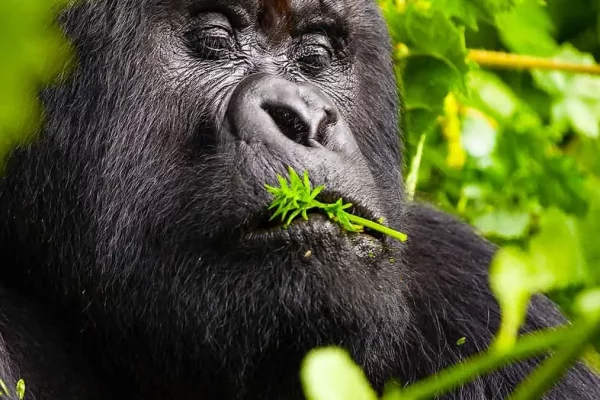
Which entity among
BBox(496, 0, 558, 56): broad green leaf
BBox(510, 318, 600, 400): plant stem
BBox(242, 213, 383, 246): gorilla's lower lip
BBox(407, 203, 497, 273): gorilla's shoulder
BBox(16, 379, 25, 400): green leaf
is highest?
BBox(510, 318, 600, 400): plant stem

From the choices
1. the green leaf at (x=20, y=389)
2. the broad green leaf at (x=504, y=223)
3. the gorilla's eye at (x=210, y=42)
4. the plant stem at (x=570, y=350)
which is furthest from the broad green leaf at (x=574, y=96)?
the plant stem at (x=570, y=350)

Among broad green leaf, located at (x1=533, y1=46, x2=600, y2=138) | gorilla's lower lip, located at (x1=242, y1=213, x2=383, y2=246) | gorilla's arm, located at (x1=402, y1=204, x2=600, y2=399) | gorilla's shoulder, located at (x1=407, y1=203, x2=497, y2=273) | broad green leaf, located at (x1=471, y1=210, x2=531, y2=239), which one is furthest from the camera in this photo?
broad green leaf, located at (x1=533, y1=46, x2=600, y2=138)

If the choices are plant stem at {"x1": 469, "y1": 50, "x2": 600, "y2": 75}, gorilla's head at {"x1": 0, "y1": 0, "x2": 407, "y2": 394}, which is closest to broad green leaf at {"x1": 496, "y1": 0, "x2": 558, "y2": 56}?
plant stem at {"x1": 469, "y1": 50, "x2": 600, "y2": 75}

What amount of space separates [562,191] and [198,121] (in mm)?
1618

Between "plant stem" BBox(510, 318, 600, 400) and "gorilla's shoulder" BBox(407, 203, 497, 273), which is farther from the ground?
"plant stem" BBox(510, 318, 600, 400)

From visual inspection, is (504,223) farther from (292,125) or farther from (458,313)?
(292,125)

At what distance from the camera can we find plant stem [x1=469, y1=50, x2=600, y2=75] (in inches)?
131

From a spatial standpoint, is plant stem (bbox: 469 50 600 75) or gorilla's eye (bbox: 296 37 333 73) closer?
gorilla's eye (bbox: 296 37 333 73)

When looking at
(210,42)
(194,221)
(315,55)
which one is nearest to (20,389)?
(194,221)

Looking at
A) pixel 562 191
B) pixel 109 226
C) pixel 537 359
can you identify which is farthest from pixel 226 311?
pixel 562 191

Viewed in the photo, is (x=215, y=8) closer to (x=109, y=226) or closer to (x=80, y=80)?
(x=80, y=80)

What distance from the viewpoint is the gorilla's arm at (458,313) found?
7.55 feet

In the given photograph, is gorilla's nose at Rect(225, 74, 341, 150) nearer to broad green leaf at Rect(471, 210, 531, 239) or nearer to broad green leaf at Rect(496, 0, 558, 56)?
broad green leaf at Rect(471, 210, 531, 239)

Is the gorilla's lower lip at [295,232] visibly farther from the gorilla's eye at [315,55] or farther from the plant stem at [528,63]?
the plant stem at [528,63]
